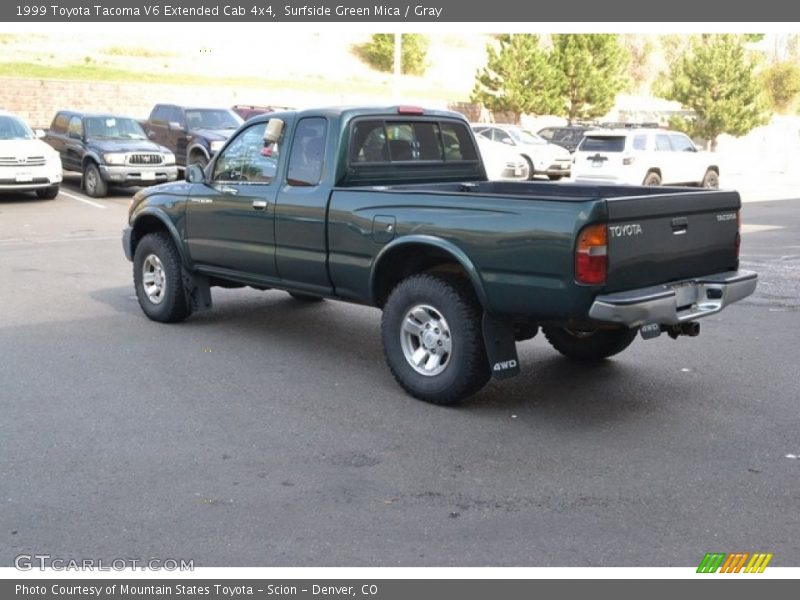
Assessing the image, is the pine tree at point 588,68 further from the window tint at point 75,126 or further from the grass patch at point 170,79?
the window tint at point 75,126

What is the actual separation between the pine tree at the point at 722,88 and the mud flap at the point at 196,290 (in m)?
36.9

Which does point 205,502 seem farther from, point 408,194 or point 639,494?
point 408,194

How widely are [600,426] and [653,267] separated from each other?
1.04 metres

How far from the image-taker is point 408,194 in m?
6.33

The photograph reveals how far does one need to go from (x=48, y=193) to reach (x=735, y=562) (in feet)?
59.4

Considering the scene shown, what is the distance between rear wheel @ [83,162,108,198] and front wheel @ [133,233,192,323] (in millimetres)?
11876

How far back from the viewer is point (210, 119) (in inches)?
910

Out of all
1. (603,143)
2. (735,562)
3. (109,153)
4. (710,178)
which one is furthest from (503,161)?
(735,562)

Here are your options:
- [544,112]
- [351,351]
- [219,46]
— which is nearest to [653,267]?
[351,351]

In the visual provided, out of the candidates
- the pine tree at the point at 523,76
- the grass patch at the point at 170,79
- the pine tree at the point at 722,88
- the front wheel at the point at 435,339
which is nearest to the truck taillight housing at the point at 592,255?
the front wheel at the point at 435,339

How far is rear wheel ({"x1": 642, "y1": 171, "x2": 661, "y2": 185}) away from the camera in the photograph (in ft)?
73.2

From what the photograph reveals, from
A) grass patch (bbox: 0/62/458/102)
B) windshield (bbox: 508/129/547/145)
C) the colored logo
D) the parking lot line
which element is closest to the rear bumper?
the colored logo

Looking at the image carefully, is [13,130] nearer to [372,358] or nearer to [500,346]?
[372,358]

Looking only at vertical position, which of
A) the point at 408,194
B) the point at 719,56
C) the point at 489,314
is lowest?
the point at 489,314
